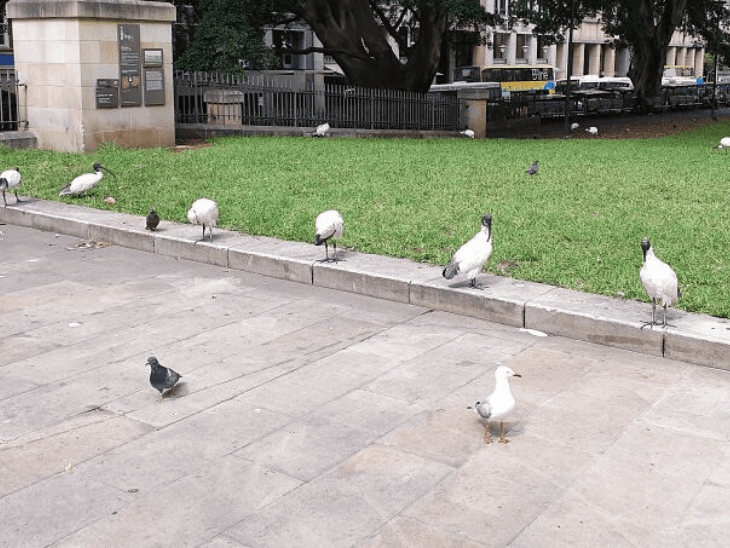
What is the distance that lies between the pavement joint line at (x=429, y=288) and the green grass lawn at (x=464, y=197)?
14.2 inches

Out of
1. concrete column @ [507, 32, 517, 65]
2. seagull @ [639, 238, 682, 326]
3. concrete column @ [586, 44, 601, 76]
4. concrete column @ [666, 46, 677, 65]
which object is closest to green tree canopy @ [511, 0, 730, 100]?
seagull @ [639, 238, 682, 326]

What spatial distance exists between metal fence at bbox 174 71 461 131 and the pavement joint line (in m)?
10.5

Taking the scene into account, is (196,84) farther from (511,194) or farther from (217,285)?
(217,285)

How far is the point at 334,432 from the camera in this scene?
5.76 m

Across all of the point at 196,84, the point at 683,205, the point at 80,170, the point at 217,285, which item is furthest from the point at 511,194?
the point at 196,84

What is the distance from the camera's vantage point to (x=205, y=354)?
7.25m

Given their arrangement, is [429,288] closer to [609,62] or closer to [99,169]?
[99,169]

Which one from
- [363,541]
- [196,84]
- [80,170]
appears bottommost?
[363,541]

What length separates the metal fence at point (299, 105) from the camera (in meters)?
22.3

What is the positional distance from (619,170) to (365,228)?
7556 millimetres

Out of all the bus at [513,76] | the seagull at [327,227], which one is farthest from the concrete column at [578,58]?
the seagull at [327,227]

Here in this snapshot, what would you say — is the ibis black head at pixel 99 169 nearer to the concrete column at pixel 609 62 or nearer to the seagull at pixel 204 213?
the seagull at pixel 204 213

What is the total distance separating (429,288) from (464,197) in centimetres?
493

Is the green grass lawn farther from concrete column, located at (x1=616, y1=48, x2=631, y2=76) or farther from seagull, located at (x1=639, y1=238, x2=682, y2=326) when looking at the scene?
concrete column, located at (x1=616, y1=48, x2=631, y2=76)
